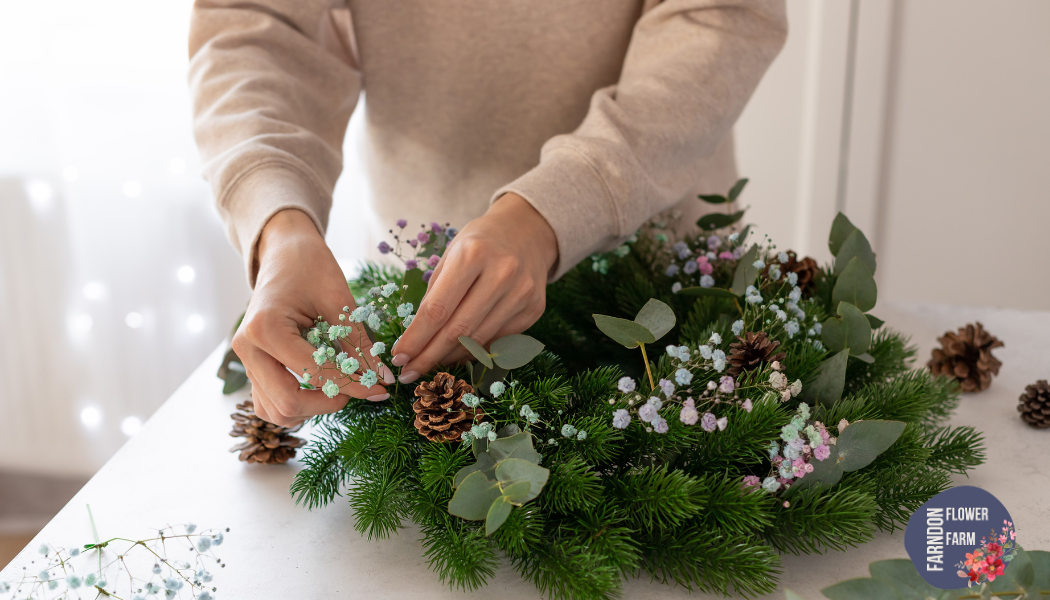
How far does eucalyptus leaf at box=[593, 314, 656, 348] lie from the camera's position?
44 cm

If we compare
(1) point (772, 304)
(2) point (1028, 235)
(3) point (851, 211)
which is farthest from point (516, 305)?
(2) point (1028, 235)

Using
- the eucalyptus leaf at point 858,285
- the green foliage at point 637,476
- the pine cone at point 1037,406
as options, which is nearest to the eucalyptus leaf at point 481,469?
the green foliage at point 637,476

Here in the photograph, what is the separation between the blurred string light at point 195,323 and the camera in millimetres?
1841

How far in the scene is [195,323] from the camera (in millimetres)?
1845

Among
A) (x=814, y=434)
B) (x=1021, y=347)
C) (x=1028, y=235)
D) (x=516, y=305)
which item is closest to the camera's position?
(x=814, y=434)

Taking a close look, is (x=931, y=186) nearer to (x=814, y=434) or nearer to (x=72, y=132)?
(x=814, y=434)

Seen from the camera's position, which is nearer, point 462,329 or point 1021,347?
point 462,329

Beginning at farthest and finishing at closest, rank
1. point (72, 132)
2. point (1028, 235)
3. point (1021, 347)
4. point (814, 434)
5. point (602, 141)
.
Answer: point (1028, 235), point (72, 132), point (1021, 347), point (602, 141), point (814, 434)

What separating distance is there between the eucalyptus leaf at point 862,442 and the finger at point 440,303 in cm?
27

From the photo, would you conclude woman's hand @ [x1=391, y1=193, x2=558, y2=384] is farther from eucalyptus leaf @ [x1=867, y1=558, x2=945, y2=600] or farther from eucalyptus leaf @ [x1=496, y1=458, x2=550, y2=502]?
eucalyptus leaf @ [x1=867, y1=558, x2=945, y2=600]

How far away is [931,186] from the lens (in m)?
1.98

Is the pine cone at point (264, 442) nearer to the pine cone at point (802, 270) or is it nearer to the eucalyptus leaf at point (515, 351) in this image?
the eucalyptus leaf at point (515, 351)

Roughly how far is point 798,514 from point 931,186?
1855mm

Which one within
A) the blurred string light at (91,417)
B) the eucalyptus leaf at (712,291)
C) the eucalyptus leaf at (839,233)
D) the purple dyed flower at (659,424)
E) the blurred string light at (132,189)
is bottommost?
the purple dyed flower at (659,424)
